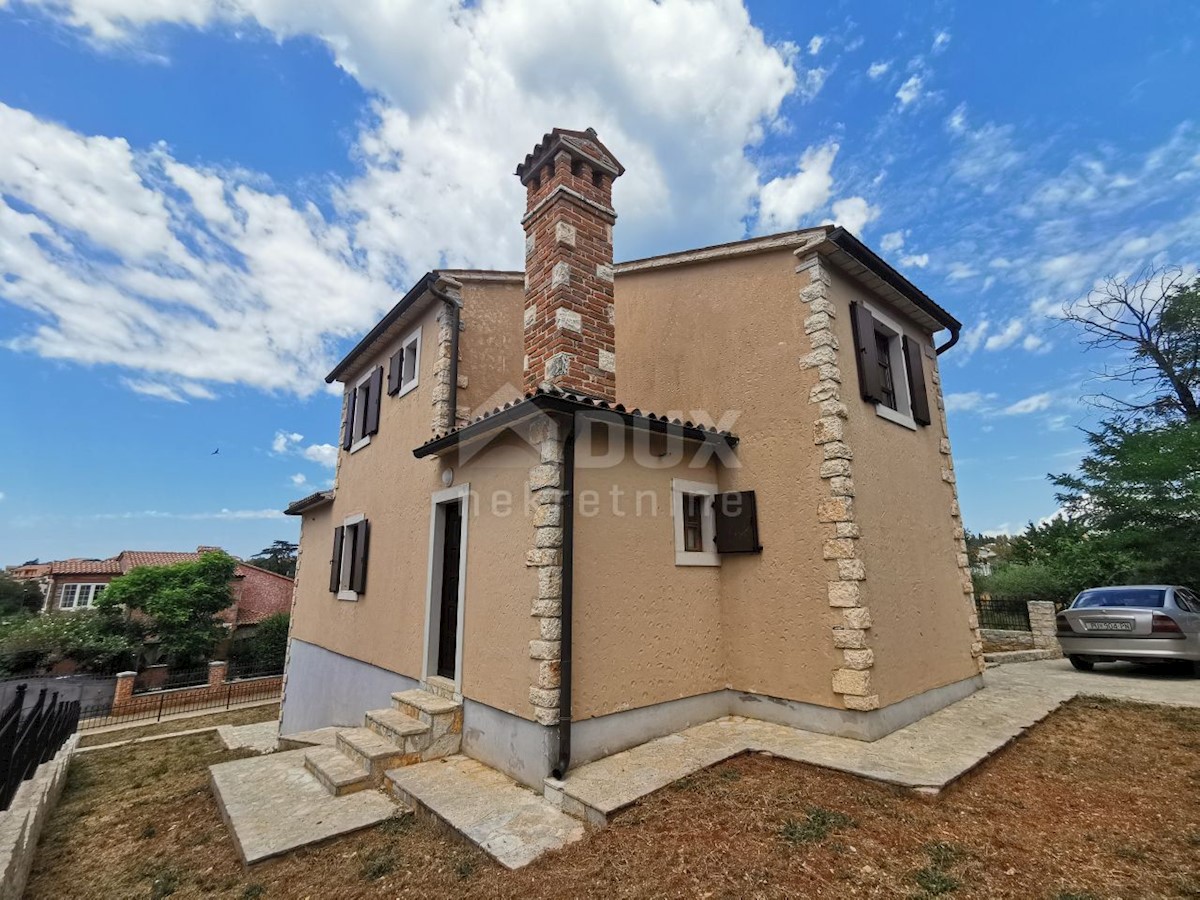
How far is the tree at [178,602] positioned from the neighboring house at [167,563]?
1915mm

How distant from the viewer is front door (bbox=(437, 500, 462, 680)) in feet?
21.1

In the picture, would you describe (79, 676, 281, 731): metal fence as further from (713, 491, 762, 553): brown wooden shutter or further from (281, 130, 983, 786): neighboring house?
→ (713, 491, 762, 553): brown wooden shutter

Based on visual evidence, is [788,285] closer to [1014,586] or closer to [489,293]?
[489,293]

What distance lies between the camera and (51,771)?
6551 mm

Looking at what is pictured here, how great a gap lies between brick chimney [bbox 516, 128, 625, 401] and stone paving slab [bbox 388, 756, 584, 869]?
3964 millimetres

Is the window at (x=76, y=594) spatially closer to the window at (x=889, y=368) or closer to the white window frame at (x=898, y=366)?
the window at (x=889, y=368)

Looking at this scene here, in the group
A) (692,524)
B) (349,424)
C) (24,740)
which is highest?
(349,424)

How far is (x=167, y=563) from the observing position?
91.2 feet

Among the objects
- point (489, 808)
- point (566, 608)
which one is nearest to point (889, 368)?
point (566, 608)

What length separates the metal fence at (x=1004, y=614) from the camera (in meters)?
13.2

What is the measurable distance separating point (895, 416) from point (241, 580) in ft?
100.0

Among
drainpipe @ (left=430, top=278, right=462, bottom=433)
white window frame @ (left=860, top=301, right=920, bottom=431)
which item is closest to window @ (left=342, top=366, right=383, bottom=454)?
drainpipe @ (left=430, top=278, right=462, bottom=433)

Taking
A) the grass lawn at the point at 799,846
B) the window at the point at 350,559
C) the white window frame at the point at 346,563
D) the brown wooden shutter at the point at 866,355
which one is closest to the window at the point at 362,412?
the white window frame at the point at 346,563

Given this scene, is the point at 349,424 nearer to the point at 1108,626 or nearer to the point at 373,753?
the point at 373,753
